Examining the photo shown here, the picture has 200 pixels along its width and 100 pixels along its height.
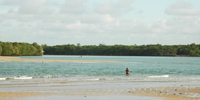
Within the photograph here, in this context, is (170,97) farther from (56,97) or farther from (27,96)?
(27,96)

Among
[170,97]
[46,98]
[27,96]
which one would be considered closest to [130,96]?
[170,97]

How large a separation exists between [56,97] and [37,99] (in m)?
1.69

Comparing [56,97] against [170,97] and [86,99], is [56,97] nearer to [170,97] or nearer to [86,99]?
[86,99]

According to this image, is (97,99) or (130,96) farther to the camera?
(130,96)

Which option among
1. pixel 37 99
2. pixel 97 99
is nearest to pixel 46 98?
pixel 37 99

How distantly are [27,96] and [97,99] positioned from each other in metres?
5.69

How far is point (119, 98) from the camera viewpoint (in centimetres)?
2408

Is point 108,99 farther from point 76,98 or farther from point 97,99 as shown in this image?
point 76,98

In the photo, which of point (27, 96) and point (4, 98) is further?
point (27, 96)

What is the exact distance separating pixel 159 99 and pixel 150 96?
6.41ft

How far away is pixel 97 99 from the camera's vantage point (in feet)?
76.6

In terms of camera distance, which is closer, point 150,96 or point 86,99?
point 86,99

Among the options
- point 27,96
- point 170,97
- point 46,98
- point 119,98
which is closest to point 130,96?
point 119,98

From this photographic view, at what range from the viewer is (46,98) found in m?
23.9
